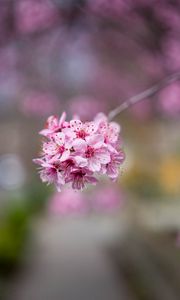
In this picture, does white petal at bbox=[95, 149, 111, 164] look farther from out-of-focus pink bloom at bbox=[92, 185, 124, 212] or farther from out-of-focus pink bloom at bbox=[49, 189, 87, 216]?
out-of-focus pink bloom at bbox=[92, 185, 124, 212]

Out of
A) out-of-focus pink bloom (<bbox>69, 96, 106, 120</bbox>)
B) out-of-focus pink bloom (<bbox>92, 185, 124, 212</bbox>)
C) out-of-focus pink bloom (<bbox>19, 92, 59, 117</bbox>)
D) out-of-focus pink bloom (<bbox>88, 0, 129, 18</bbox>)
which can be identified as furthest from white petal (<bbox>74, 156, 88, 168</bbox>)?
out-of-focus pink bloom (<bbox>92, 185, 124, 212</bbox>)

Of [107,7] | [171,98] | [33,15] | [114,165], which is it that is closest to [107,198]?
[171,98]

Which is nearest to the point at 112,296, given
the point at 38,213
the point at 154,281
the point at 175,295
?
the point at 154,281

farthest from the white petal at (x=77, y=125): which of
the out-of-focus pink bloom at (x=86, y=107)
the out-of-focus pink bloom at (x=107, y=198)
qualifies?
the out-of-focus pink bloom at (x=107, y=198)

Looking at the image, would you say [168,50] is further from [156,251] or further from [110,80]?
[110,80]

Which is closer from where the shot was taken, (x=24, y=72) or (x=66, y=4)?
(x=66, y=4)

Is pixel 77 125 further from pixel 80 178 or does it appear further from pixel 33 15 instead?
pixel 33 15
